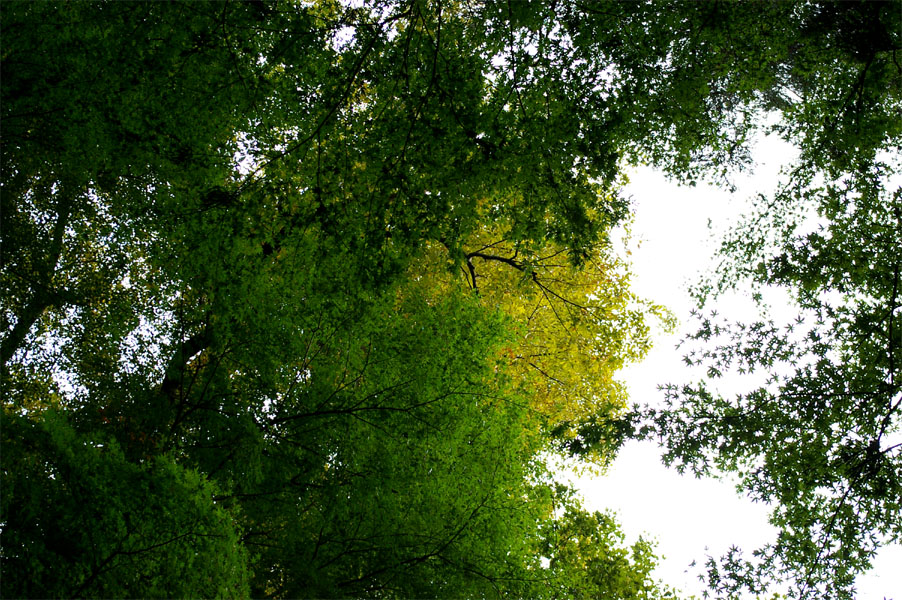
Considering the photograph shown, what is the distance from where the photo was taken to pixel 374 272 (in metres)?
4.68

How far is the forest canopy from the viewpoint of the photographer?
15.9 feet

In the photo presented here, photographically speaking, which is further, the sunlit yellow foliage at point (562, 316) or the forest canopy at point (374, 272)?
the sunlit yellow foliage at point (562, 316)

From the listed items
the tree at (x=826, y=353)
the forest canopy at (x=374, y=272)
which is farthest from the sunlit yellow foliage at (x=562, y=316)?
the tree at (x=826, y=353)

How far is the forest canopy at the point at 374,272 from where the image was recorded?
15.9ft

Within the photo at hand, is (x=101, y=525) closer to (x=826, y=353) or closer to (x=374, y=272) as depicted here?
(x=374, y=272)

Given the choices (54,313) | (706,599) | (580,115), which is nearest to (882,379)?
(706,599)

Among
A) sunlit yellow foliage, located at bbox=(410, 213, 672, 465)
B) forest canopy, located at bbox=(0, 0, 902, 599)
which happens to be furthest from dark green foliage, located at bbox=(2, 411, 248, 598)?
sunlit yellow foliage, located at bbox=(410, 213, 672, 465)

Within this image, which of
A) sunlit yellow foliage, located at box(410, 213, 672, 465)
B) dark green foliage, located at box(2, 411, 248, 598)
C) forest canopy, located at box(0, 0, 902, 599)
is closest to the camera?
forest canopy, located at box(0, 0, 902, 599)

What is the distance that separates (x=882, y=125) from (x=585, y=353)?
315 inches

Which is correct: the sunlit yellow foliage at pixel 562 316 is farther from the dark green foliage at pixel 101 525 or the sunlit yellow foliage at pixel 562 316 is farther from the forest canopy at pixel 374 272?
the dark green foliage at pixel 101 525

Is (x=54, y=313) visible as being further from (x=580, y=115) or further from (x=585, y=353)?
(x=585, y=353)

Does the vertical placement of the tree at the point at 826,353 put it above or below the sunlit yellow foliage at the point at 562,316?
below

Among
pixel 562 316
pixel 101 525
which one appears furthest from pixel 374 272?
pixel 562 316

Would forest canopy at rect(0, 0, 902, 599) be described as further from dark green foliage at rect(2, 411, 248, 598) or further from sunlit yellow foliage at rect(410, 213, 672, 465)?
sunlit yellow foliage at rect(410, 213, 672, 465)
